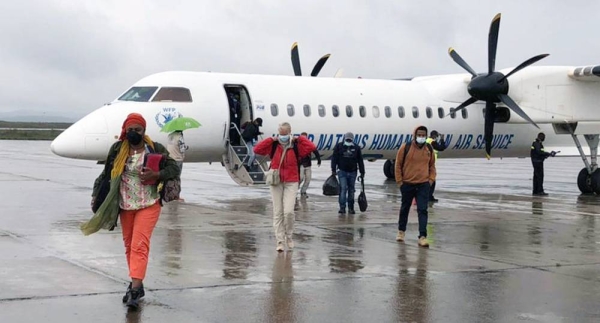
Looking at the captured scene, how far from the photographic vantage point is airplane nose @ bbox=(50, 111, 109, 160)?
19656mm

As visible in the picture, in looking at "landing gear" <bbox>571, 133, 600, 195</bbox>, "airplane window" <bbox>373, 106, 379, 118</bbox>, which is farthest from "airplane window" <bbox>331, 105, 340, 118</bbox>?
"landing gear" <bbox>571, 133, 600, 195</bbox>

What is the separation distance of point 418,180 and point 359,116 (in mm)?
11550

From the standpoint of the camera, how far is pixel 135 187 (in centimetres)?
845

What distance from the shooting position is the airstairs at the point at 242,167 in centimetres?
2088

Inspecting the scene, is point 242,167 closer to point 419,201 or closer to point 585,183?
point 419,201

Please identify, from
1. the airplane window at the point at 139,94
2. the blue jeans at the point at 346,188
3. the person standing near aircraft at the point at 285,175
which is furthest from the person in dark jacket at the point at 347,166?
the airplane window at the point at 139,94

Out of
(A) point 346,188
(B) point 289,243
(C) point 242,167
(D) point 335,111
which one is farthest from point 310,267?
(D) point 335,111

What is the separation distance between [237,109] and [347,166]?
6079 millimetres

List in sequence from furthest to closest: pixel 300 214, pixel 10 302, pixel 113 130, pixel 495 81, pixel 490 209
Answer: pixel 495 81
pixel 113 130
pixel 490 209
pixel 300 214
pixel 10 302

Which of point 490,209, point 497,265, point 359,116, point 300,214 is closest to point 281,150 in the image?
point 497,265

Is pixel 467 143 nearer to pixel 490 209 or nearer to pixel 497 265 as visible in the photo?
pixel 490 209

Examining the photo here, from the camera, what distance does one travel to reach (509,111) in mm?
25312

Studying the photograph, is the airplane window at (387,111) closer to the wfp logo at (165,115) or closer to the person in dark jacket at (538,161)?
the person in dark jacket at (538,161)

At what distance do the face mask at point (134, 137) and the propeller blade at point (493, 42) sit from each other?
18061 mm
